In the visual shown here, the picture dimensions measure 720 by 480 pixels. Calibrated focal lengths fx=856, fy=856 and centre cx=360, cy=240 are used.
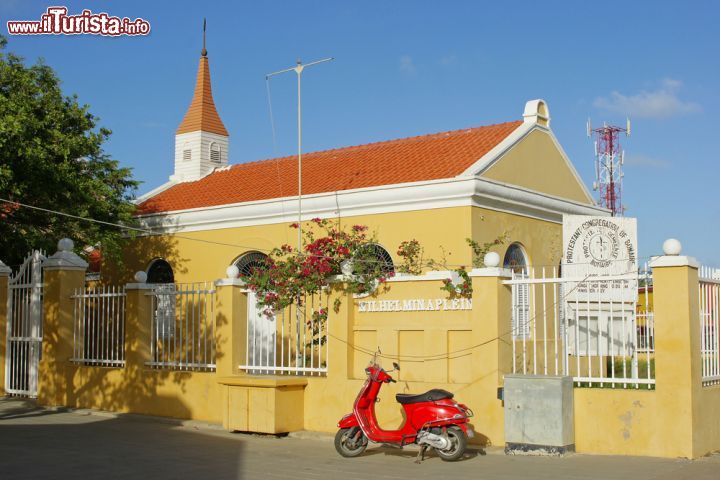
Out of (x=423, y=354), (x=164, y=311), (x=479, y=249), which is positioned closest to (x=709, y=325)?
(x=423, y=354)

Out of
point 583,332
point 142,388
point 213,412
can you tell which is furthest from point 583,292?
point 142,388

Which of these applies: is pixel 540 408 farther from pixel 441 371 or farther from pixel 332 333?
pixel 332 333

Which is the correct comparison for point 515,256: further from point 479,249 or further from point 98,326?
point 98,326

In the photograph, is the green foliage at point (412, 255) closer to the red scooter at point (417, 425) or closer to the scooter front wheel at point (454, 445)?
the red scooter at point (417, 425)

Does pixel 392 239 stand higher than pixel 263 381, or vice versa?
pixel 392 239

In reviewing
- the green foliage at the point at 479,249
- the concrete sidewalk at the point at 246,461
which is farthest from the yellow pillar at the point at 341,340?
the green foliage at the point at 479,249

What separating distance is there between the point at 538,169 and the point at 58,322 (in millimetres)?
10272

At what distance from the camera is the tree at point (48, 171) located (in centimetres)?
1527

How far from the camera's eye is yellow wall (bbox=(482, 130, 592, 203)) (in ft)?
56.5

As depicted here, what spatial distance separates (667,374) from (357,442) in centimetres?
354

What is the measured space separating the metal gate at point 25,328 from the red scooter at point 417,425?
25.9 feet

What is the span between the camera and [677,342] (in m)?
9.34

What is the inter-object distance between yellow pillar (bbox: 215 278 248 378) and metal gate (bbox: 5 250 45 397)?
4570 millimetres

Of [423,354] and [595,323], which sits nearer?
[423,354]
